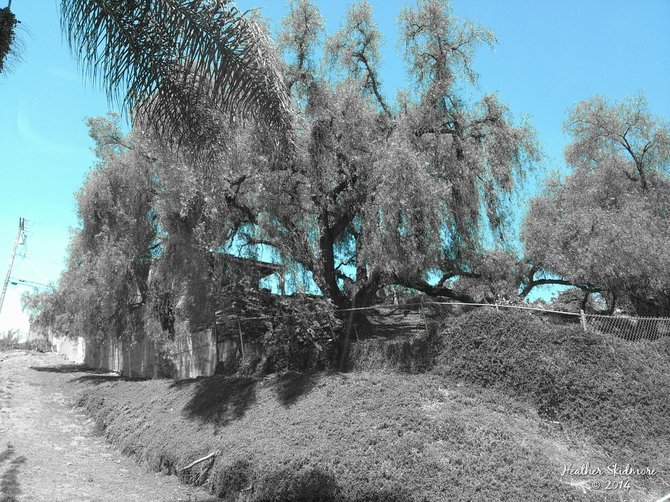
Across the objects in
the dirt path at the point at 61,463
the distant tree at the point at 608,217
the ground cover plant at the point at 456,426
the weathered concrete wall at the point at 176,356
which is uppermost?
the distant tree at the point at 608,217

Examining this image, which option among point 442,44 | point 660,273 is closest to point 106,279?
point 442,44

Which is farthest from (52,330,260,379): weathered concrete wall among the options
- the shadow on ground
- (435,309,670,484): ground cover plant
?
(435,309,670,484): ground cover plant

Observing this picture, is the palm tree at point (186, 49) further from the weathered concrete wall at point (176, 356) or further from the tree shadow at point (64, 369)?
the tree shadow at point (64, 369)

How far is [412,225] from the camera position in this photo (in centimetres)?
1133

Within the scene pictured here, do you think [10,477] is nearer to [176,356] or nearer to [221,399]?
[221,399]

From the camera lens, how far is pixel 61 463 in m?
10.7

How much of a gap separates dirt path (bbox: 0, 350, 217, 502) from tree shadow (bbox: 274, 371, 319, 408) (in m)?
2.57

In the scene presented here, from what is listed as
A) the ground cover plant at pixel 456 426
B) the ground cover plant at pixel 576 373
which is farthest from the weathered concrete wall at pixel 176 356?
the ground cover plant at pixel 576 373

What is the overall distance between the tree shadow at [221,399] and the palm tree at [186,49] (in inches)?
266

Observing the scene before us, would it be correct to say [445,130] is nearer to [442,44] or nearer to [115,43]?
[442,44]

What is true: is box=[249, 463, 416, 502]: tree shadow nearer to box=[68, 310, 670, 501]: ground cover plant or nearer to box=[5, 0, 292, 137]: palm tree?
box=[68, 310, 670, 501]: ground cover plant

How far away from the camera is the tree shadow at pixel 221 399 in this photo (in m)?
11.3

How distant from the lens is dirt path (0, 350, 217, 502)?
343 inches

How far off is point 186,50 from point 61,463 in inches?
355
